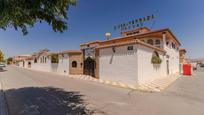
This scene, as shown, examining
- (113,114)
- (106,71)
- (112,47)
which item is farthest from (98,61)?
(113,114)

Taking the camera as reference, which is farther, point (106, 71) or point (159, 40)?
point (159, 40)

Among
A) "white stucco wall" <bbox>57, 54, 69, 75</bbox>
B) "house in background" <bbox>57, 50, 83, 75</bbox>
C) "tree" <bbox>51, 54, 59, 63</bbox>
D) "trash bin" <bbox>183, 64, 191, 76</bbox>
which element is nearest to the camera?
"house in background" <bbox>57, 50, 83, 75</bbox>

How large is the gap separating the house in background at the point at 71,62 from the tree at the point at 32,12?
51.1 feet

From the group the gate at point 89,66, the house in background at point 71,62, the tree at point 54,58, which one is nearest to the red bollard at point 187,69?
the gate at point 89,66

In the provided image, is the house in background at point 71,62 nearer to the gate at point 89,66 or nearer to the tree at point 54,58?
the gate at point 89,66

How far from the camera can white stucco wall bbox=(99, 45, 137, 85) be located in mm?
12078

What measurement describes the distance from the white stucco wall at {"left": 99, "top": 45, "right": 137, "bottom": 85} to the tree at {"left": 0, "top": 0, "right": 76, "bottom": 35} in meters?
8.17

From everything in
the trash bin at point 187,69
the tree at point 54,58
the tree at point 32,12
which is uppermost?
the tree at point 32,12

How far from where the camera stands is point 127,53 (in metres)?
12.6

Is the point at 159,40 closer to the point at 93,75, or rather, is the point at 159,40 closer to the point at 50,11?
the point at 93,75

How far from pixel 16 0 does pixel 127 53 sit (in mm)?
9986

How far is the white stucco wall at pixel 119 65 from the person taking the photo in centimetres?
1208

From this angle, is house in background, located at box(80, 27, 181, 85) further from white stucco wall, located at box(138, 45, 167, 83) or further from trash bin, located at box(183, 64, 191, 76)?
trash bin, located at box(183, 64, 191, 76)

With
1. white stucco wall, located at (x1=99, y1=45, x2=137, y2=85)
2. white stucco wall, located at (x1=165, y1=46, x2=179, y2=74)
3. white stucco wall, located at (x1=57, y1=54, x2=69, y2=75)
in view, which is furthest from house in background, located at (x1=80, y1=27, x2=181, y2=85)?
white stucco wall, located at (x1=57, y1=54, x2=69, y2=75)
